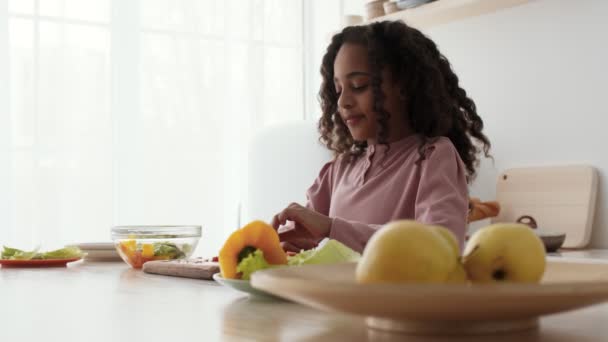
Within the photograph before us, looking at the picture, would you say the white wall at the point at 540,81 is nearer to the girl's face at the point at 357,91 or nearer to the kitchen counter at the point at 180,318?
the girl's face at the point at 357,91

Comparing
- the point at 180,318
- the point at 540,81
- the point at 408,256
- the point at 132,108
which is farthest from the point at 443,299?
the point at 132,108

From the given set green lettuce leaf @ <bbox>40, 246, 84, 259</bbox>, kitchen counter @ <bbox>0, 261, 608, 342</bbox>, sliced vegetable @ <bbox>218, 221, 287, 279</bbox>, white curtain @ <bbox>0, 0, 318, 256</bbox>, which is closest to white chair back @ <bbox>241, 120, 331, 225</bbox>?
white curtain @ <bbox>0, 0, 318, 256</bbox>

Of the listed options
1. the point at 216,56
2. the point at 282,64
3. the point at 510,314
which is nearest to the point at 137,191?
the point at 216,56

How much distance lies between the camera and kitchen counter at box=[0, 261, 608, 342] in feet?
2.23

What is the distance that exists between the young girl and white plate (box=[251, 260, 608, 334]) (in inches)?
39.4

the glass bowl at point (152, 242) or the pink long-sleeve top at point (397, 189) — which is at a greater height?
the pink long-sleeve top at point (397, 189)

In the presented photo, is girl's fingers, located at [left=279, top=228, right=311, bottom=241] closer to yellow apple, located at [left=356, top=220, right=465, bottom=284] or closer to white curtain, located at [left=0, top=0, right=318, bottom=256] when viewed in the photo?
yellow apple, located at [left=356, top=220, right=465, bottom=284]

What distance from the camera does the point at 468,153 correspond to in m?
1.95

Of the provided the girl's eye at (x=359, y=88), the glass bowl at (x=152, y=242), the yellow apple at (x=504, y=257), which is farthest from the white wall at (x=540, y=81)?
the yellow apple at (x=504, y=257)

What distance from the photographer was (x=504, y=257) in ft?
2.09

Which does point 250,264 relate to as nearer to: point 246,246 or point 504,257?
point 246,246

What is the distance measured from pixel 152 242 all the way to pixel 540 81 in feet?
5.25

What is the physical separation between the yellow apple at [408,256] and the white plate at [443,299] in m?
0.03

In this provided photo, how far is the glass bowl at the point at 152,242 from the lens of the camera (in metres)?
1.54
